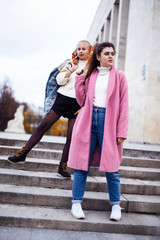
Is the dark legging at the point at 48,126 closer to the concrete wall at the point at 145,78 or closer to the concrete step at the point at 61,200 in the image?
the concrete step at the point at 61,200

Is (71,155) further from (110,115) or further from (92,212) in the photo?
(92,212)

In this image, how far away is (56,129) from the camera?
59375 millimetres

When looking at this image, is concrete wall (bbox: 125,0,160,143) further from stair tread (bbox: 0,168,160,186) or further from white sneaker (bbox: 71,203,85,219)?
white sneaker (bbox: 71,203,85,219)

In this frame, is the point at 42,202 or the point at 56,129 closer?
the point at 42,202

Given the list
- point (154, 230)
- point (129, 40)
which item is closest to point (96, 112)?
point (154, 230)

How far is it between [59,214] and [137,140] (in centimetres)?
698

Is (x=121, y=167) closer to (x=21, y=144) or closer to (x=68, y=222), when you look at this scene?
(x=68, y=222)

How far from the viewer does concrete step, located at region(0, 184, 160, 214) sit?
2682 mm

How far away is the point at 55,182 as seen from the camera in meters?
3.05

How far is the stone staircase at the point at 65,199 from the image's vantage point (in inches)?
93.7

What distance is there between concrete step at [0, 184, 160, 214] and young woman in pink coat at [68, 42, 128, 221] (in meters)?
0.27

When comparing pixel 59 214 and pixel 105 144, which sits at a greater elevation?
pixel 105 144

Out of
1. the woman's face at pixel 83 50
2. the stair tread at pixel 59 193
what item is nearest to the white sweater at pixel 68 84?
the woman's face at pixel 83 50

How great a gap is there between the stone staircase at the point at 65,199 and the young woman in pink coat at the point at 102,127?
0.18 m
